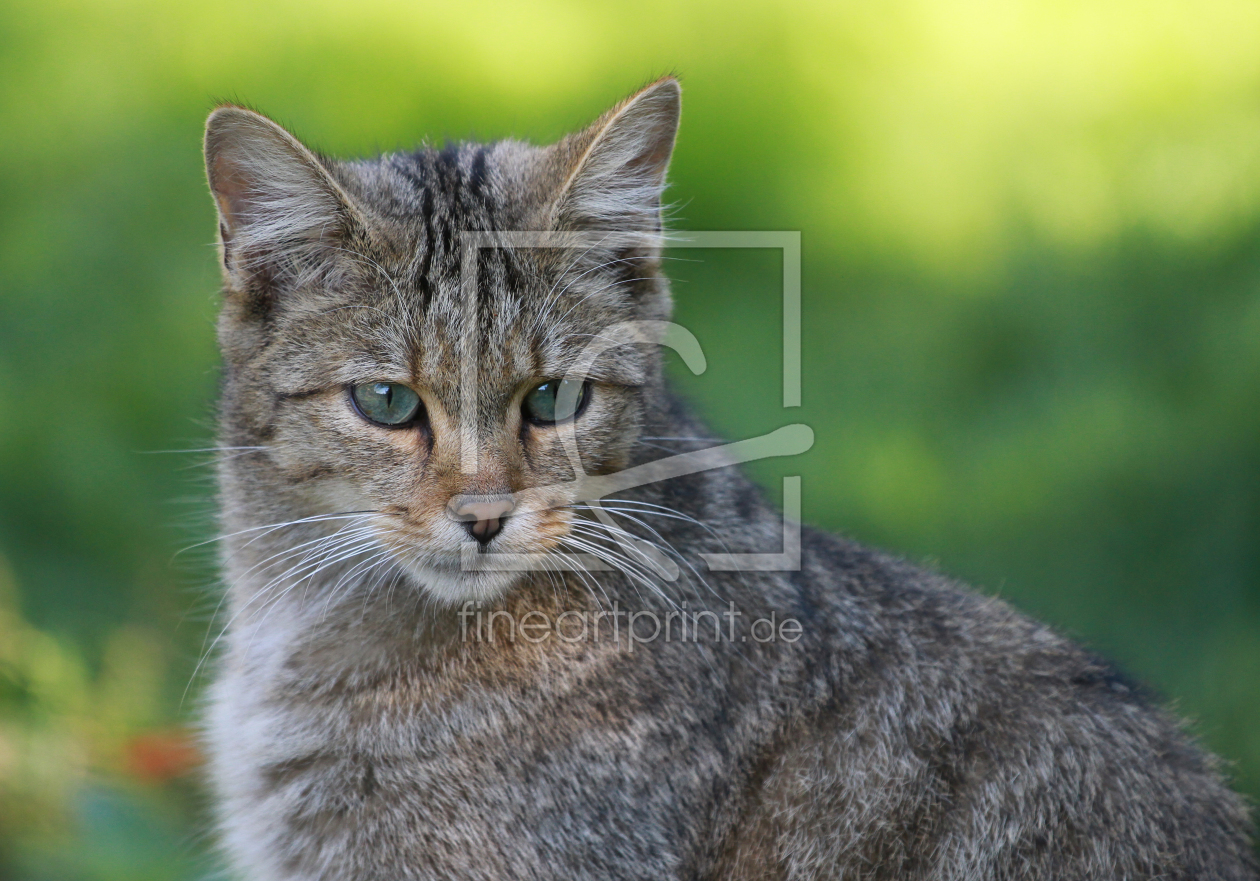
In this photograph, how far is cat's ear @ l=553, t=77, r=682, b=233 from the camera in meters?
3.28

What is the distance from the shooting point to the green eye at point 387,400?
3186mm

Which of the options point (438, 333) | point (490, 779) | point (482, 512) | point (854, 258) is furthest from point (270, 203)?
point (854, 258)

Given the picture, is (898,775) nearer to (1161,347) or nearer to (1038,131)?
(1161,347)

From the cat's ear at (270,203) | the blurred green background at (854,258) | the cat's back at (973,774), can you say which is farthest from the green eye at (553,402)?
the blurred green background at (854,258)

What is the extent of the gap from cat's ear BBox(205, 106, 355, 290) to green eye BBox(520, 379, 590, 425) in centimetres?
69

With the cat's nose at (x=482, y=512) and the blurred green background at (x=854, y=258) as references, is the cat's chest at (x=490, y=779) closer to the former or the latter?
the cat's nose at (x=482, y=512)

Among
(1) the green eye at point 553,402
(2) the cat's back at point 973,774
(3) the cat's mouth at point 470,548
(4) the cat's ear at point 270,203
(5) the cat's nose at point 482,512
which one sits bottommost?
(2) the cat's back at point 973,774

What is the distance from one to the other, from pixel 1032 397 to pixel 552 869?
13.4 feet

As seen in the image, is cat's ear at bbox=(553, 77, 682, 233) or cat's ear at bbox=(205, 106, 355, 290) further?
cat's ear at bbox=(553, 77, 682, 233)

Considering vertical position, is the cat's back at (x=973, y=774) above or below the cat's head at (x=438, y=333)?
below

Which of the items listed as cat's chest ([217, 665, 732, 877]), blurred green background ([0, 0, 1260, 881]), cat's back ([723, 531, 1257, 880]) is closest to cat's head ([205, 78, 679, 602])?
cat's chest ([217, 665, 732, 877])

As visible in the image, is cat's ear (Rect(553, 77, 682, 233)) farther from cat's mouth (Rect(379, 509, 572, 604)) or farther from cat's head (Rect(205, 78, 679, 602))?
cat's mouth (Rect(379, 509, 572, 604))

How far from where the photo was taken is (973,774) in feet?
10.3

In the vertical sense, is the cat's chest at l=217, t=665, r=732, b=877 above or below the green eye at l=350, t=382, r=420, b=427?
below
